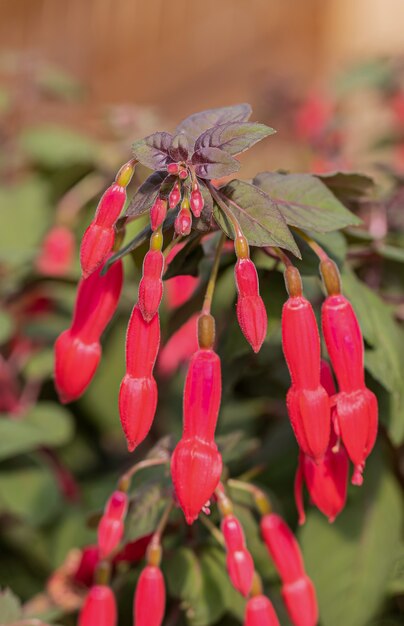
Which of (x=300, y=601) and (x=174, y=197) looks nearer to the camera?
(x=174, y=197)

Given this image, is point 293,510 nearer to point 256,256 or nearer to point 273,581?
point 273,581

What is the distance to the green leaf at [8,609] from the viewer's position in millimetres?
651

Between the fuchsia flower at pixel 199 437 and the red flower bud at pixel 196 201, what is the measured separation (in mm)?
67

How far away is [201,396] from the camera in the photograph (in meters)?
0.51

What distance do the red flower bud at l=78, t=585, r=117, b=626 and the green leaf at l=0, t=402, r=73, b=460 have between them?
0.23 m

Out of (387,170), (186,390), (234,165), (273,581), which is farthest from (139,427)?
(387,170)

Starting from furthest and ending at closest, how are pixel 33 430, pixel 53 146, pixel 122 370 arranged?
pixel 53 146
pixel 122 370
pixel 33 430

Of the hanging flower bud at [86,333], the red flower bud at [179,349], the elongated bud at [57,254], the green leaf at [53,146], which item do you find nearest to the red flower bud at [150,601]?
the hanging flower bud at [86,333]

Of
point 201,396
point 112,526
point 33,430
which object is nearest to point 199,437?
point 201,396

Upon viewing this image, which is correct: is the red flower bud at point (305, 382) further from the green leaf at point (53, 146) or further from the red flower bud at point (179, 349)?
the green leaf at point (53, 146)

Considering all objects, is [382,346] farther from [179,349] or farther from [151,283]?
[179,349]

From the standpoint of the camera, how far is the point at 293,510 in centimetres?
82

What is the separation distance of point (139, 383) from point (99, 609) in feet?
0.65

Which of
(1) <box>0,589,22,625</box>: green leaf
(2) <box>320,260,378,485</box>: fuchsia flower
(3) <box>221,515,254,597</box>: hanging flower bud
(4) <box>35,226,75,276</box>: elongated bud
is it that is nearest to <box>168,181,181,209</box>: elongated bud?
(2) <box>320,260,378,485</box>: fuchsia flower
